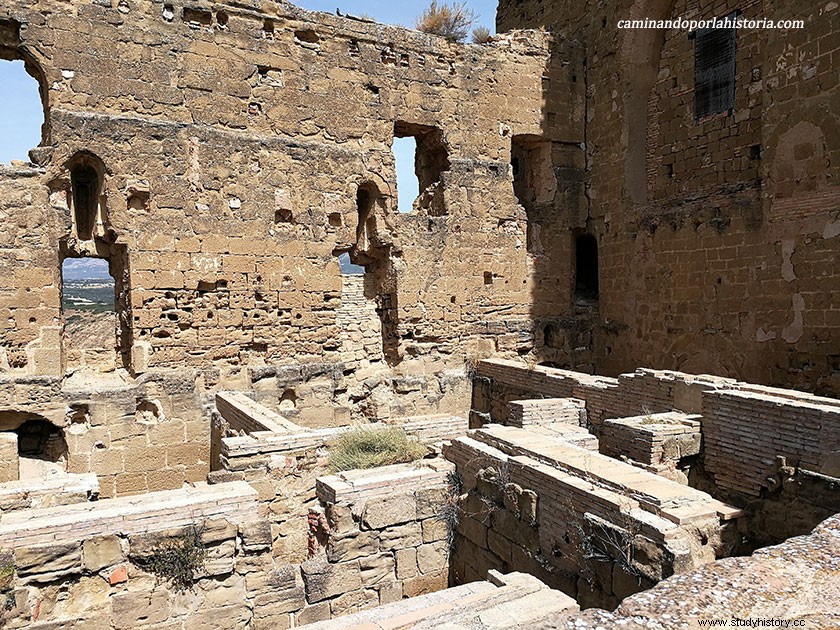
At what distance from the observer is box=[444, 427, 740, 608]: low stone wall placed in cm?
430

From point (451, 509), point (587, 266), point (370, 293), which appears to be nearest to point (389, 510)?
point (451, 509)

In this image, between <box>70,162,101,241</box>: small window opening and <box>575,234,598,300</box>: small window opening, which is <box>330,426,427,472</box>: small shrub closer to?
<box>70,162,101,241</box>: small window opening

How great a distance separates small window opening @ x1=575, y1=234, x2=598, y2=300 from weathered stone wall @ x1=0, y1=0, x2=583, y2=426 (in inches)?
62.1

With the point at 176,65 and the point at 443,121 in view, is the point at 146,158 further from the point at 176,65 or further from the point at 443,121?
the point at 443,121

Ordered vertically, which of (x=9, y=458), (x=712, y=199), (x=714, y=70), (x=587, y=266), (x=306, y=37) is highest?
(x=306, y=37)

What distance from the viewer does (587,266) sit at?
1398 centimetres

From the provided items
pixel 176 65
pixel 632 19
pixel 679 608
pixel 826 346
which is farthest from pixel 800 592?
pixel 632 19

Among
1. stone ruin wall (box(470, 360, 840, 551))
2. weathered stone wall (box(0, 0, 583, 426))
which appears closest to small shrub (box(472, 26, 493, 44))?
weathered stone wall (box(0, 0, 583, 426))

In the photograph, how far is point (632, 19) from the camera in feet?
38.0

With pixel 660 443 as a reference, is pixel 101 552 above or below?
below

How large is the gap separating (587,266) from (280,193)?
22.4 ft

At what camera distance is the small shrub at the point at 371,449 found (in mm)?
6473

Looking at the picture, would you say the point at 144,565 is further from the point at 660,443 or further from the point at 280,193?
the point at 280,193

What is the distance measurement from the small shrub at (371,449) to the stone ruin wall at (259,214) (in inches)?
137
